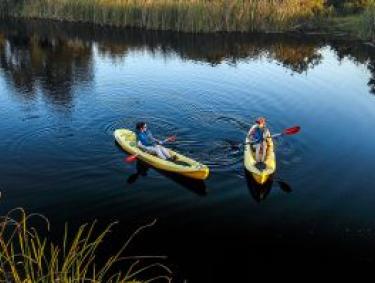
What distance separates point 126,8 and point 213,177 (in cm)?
3081

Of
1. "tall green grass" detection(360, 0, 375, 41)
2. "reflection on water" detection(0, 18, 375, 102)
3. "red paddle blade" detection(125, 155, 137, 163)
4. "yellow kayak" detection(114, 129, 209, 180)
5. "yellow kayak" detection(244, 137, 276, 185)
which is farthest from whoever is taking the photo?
Result: "tall green grass" detection(360, 0, 375, 41)

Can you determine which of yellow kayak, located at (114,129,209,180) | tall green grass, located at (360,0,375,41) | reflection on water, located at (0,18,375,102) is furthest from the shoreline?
yellow kayak, located at (114,129,209,180)

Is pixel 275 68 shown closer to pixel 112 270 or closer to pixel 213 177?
pixel 213 177

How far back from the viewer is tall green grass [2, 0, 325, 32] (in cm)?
4172

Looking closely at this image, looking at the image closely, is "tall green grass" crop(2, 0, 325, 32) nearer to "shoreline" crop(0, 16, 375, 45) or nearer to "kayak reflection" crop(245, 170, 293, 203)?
A: "shoreline" crop(0, 16, 375, 45)

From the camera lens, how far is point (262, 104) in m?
24.9

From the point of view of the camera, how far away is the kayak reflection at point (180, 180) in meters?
16.4

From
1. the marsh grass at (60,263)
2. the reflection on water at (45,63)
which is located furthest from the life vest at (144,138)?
the reflection on water at (45,63)

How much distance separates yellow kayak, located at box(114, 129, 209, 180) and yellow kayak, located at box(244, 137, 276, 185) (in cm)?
159

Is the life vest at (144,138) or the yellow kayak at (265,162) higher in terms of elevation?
the life vest at (144,138)

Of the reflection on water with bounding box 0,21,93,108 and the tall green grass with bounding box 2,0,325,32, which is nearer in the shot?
the reflection on water with bounding box 0,21,93,108

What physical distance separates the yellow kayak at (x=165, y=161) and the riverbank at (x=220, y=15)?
79.3ft

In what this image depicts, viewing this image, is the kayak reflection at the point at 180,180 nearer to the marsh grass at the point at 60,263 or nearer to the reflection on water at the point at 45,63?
the marsh grass at the point at 60,263

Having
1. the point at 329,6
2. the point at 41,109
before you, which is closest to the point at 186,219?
the point at 41,109
